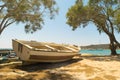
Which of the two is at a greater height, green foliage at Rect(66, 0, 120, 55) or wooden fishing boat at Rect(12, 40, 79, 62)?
green foliage at Rect(66, 0, 120, 55)

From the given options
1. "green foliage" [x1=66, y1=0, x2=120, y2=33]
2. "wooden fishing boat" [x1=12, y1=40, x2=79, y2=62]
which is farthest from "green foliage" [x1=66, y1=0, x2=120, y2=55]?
"wooden fishing boat" [x1=12, y1=40, x2=79, y2=62]

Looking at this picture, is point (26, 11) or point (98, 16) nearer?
point (26, 11)

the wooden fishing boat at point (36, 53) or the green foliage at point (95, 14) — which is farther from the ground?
the green foliage at point (95, 14)

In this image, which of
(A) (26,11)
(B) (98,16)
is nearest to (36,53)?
(A) (26,11)

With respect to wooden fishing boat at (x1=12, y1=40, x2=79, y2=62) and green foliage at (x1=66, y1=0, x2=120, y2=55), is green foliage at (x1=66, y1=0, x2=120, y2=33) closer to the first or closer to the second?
green foliage at (x1=66, y1=0, x2=120, y2=55)

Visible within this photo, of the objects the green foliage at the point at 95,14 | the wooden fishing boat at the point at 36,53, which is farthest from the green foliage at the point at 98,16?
the wooden fishing boat at the point at 36,53

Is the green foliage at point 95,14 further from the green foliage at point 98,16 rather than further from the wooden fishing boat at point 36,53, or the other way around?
the wooden fishing boat at point 36,53

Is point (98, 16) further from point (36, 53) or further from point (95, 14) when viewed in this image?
point (36, 53)

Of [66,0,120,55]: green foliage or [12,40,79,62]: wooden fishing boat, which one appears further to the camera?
[66,0,120,55]: green foliage

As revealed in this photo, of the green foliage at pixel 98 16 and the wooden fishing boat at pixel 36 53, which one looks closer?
the wooden fishing boat at pixel 36 53

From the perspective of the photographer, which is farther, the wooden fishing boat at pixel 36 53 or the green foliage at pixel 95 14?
the green foliage at pixel 95 14

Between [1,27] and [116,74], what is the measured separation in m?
14.4

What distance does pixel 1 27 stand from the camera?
1058 inches

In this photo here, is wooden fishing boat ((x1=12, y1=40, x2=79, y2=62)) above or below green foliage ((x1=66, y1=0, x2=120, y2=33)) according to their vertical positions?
below
